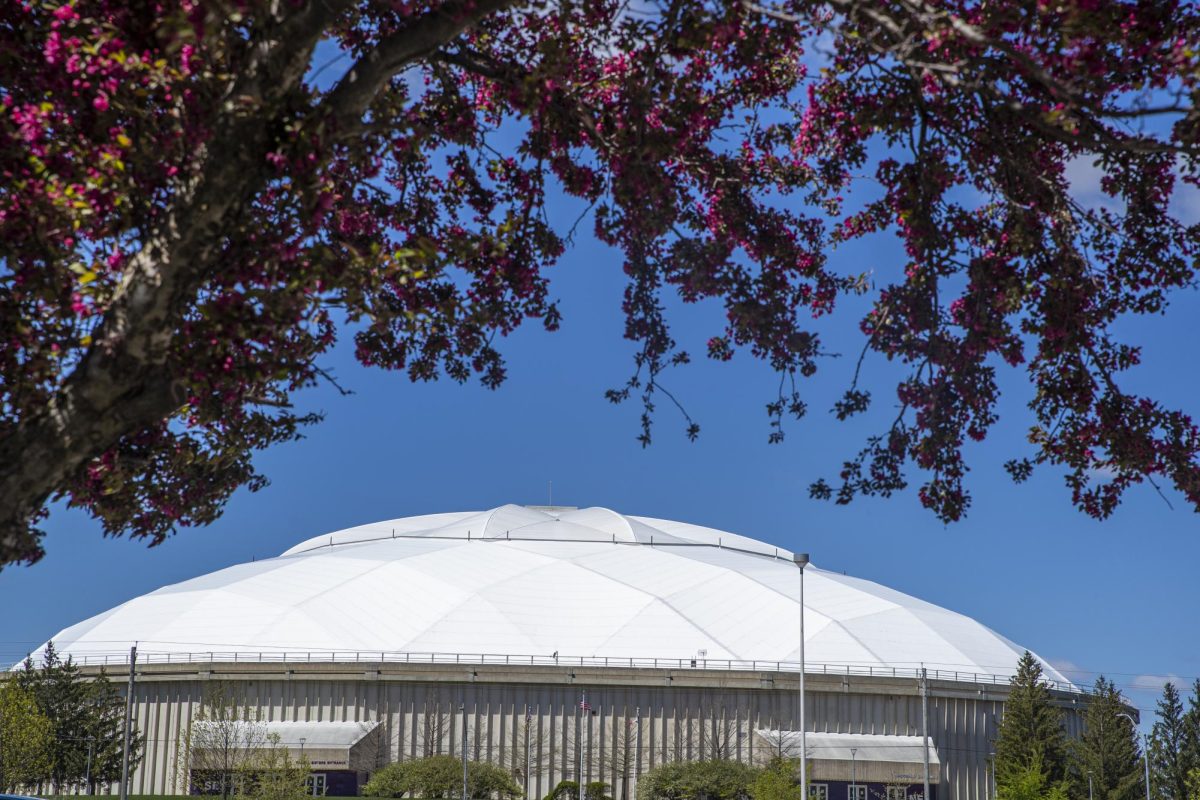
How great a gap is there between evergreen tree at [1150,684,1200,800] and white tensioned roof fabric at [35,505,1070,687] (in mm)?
9640

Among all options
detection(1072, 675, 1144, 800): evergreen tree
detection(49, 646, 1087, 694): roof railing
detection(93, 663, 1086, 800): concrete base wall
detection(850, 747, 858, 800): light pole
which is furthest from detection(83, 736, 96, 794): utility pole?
detection(1072, 675, 1144, 800): evergreen tree

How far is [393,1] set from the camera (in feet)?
24.2

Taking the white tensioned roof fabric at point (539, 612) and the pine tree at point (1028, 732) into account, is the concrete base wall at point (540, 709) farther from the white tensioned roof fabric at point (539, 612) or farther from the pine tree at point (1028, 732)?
the pine tree at point (1028, 732)

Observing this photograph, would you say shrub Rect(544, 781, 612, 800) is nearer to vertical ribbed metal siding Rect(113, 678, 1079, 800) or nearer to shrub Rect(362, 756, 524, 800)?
vertical ribbed metal siding Rect(113, 678, 1079, 800)

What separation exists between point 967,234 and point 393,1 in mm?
4889

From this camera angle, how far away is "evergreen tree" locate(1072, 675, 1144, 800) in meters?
66.2

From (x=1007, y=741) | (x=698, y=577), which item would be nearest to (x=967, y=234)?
(x=1007, y=741)

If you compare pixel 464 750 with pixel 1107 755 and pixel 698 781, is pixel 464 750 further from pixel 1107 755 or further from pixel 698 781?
pixel 1107 755

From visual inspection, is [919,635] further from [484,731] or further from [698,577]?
[484,731]

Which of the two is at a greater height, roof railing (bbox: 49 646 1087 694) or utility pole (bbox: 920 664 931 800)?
roof railing (bbox: 49 646 1087 694)

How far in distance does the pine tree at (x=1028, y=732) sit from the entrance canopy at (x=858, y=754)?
150 inches

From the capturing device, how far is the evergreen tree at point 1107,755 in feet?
217

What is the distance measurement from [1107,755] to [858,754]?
764 inches

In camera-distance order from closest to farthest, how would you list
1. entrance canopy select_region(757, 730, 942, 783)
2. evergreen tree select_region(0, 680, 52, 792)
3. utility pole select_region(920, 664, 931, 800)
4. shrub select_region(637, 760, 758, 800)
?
evergreen tree select_region(0, 680, 52, 792) < shrub select_region(637, 760, 758, 800) < utility pole select_region(920, 664, 931, 800) < entrance canopy select_region(757, 730, 942, 783)
